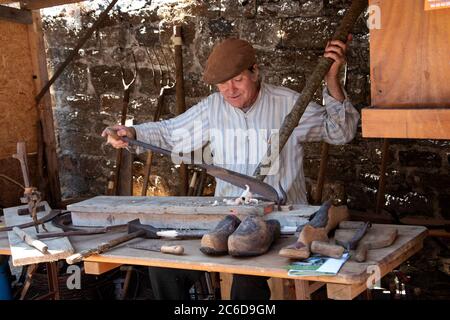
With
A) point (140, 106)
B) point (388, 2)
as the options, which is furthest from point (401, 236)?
point (140, 106)

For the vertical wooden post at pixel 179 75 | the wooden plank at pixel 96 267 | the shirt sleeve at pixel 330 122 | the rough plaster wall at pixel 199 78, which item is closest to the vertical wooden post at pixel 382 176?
the rough plaster wall at pixel 199 78

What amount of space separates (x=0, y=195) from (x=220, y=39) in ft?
6.78

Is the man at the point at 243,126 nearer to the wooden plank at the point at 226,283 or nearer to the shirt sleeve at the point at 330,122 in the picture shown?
the shirt sleeve at the point at 330,122

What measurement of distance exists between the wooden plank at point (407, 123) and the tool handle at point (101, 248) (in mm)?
1468

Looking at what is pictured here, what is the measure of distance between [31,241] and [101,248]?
0.40 meters

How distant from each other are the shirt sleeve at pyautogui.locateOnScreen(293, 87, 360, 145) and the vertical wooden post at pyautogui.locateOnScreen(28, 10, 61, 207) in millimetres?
2363

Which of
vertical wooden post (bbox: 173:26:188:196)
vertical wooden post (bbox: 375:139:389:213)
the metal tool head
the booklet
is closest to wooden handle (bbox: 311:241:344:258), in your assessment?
the booklet

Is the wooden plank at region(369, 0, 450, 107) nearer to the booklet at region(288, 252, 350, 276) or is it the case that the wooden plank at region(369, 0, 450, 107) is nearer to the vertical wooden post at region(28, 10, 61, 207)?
the booklet at region(288, 252, 350, 276)

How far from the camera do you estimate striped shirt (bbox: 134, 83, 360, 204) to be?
3.63m

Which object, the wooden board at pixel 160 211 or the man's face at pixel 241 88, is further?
the man's face at pixel 241 88

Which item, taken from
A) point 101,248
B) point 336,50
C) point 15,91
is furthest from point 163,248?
point 15,91

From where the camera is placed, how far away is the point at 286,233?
288 cm

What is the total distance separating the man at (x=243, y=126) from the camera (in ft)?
11.4
